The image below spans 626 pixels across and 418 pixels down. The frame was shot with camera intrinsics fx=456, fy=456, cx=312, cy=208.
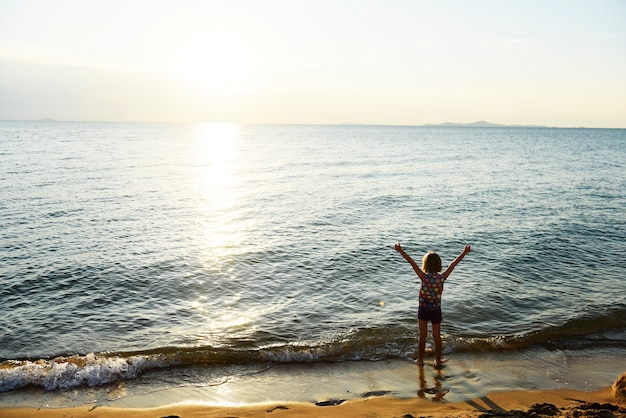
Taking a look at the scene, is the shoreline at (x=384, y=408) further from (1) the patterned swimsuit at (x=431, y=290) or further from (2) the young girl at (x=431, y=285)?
(1) the patterned swimsuit at (x=431, y=290)

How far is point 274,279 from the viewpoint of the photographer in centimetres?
1555

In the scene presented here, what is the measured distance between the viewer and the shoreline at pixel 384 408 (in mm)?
7789

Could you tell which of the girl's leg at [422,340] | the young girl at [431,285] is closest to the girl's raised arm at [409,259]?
the young girl at [431,285]

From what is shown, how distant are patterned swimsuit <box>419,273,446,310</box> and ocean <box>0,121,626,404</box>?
6.02 ft

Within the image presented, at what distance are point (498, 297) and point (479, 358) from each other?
168 inches

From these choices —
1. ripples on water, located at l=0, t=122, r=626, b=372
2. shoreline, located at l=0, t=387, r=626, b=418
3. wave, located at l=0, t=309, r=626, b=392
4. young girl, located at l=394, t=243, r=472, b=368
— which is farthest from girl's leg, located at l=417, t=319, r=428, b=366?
shoreline, located at l=0, t=387, r=626, b=418

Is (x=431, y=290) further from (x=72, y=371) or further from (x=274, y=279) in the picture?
(x=72, y=371)

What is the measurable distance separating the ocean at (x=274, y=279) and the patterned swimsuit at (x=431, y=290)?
6.02 ft

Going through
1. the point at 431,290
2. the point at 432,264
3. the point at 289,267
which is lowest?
the point at 289,267

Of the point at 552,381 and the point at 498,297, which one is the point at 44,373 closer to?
the point at 552,381

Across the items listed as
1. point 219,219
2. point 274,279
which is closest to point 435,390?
point 274,279

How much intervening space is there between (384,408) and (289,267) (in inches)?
352

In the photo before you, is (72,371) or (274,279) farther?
(274,279)

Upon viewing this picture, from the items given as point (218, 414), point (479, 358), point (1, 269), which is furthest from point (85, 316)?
point (479, 358)
